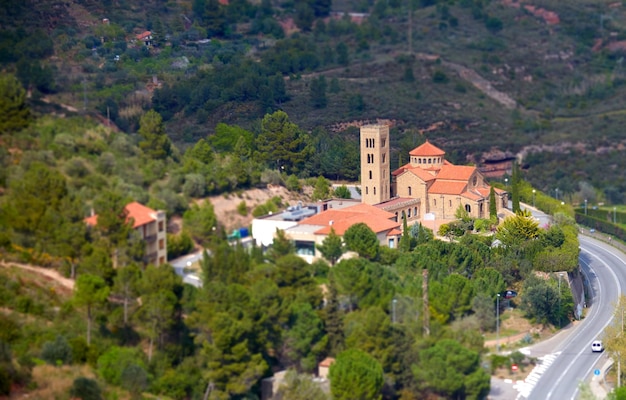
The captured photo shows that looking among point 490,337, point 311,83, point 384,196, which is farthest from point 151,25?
point 490,337

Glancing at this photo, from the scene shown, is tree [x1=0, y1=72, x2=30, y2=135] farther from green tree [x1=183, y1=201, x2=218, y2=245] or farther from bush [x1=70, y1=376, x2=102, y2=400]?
bush [x1=70, y1=376, x2=102, y2=400]

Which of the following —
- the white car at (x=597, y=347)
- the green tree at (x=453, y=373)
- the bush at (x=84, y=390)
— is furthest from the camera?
the white car at (x=597, y=347)

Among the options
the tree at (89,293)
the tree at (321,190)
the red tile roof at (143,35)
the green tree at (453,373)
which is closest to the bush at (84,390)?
the tree at (89,293)

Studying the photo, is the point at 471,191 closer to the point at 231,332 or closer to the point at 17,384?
the point at 231,332

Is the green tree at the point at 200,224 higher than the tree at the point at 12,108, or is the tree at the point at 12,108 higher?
the tree at the point at 12,108

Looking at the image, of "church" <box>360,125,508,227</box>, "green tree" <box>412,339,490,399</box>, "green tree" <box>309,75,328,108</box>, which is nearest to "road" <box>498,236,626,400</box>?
"green tree" <box>412,339,490,399</box>

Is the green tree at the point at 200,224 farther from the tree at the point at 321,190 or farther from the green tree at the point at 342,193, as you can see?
the green tree at the point at 342,193
